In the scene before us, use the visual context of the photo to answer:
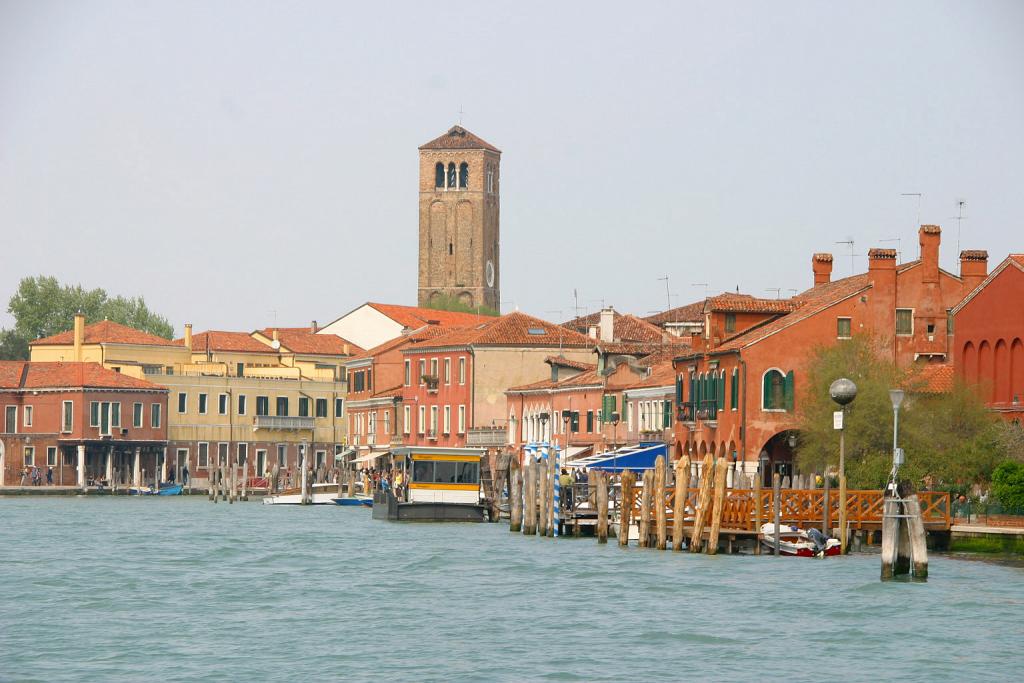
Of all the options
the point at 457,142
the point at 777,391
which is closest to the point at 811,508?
the point at 777,391

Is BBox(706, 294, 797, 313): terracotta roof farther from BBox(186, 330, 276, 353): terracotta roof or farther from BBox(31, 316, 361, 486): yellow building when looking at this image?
BBox(186, 330, 276, 353): terracotta roof

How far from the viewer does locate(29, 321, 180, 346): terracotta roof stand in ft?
308

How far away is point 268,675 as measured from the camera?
23531mm

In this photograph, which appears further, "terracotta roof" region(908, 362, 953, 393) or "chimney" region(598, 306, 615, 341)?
"chimney" region(598, 306, 615, 341)

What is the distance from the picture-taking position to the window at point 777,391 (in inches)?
1938

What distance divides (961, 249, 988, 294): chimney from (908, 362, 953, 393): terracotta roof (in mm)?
2715

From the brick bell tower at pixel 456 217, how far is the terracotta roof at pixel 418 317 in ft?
76.7

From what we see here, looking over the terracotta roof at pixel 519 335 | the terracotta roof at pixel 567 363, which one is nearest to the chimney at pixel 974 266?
the terracotta roof at pixel 567 363

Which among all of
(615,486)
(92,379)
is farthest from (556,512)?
(92,379)

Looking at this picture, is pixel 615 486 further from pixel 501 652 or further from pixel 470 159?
pixel 470 159

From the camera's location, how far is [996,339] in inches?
1746

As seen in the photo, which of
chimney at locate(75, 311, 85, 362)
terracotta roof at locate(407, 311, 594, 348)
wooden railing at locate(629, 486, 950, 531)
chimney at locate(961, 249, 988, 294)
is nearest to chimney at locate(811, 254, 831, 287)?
chimney at locate(961, 249, 988, 294)

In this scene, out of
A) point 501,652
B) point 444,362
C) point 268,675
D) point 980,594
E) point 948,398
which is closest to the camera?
point 268,675

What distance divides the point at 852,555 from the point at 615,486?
31.2ft
